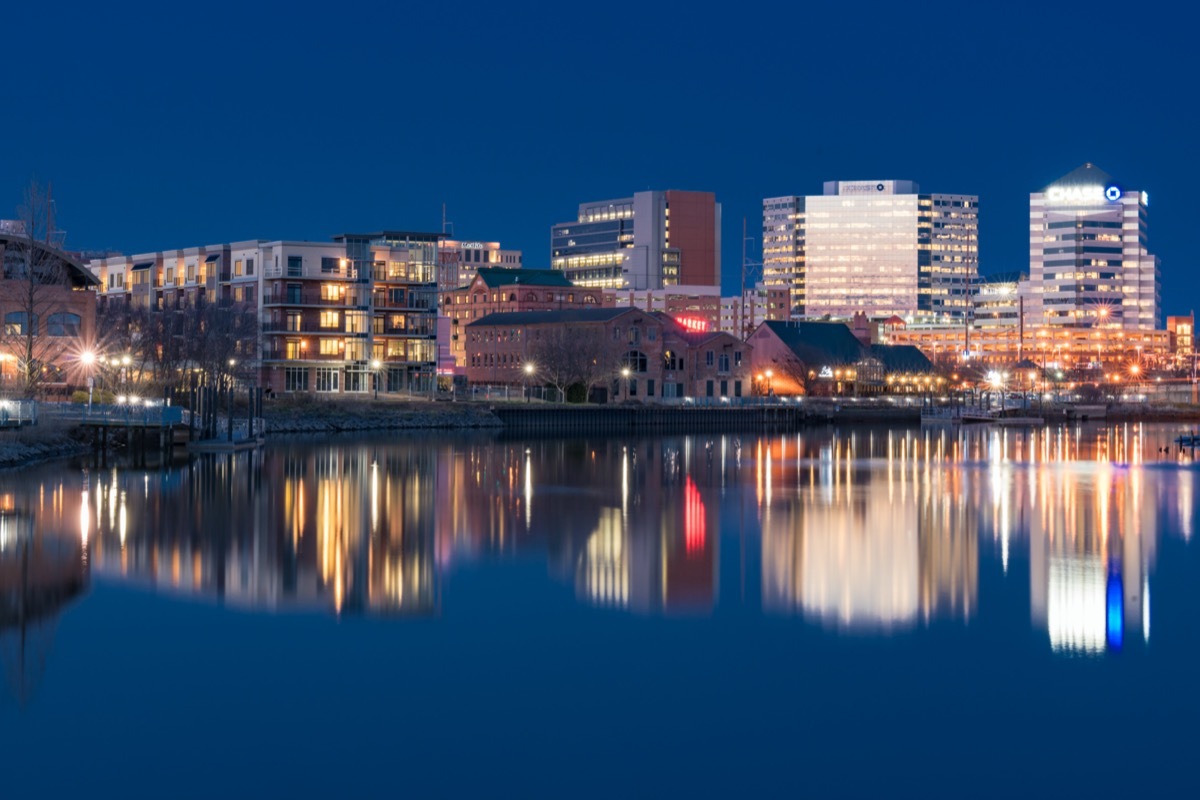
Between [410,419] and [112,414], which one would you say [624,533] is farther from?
[410,419]

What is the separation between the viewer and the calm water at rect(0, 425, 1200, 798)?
14594 mm

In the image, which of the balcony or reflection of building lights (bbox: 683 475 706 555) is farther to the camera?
the balcony

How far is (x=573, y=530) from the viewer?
3284 centimetres

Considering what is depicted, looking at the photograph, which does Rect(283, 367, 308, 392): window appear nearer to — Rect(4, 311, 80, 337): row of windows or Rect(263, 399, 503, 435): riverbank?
Rect(263, 399, 503, 435): riverbank

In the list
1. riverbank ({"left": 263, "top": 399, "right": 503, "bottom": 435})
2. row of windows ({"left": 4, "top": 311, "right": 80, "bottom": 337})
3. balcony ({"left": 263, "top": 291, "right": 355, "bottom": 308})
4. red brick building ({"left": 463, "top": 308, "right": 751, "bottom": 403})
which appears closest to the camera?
row of windows ({"left": 4, "top": 311, "right": 80, "bottom": 337})

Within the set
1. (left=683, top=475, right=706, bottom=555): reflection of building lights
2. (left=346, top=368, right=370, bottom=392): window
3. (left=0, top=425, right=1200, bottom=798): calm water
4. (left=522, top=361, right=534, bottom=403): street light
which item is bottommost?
(left=0, top=425, right=1200, bottom=798): calm water

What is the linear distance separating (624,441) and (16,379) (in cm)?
3001

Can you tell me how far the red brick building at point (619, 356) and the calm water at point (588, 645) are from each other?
218 feet

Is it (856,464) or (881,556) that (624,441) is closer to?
(856,464)

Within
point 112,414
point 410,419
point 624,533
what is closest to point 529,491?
point 624,533

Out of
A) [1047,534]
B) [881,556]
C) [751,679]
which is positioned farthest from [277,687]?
[1047,534]

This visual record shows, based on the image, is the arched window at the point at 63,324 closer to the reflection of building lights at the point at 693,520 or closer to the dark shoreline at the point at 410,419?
the dark shoreline at the point at 410,419

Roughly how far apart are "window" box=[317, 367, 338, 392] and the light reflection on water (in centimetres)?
4073

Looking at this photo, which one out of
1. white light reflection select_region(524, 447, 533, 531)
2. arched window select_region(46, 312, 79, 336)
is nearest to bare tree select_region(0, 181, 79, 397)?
arched window select_region(46, 312, 79, 336)
